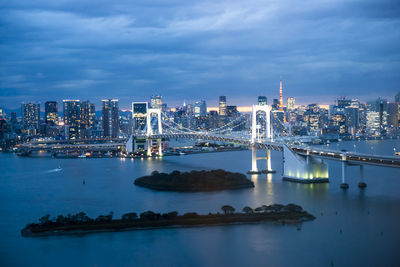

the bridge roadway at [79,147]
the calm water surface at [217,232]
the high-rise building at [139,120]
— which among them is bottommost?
the calm water surface at [217,232]

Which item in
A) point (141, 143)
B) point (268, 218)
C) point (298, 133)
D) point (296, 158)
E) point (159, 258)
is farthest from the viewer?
point (298, 133)

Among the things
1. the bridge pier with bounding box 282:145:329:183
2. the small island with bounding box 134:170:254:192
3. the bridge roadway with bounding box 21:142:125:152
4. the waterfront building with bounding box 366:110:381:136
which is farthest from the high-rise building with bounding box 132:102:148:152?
the waterfront building with bounding box 366:110:381:136

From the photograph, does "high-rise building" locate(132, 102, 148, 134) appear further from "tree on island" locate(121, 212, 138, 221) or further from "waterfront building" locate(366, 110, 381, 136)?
"waterfront building" locate(366, 110, 381, 136)

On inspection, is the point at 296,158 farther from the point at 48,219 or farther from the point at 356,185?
the point at 48,219

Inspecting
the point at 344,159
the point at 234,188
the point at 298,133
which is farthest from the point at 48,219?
the point at 298,133

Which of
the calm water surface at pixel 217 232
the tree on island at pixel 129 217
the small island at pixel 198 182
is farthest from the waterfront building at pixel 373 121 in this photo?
the tree on island at pixel 129 217

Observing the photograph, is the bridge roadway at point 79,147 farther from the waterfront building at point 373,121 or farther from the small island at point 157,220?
the waterfront building at point 373,121

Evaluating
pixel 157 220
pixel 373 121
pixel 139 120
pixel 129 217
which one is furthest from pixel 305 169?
pixel 373 121

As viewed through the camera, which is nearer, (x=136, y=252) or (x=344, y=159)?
(x=136, y=252)
